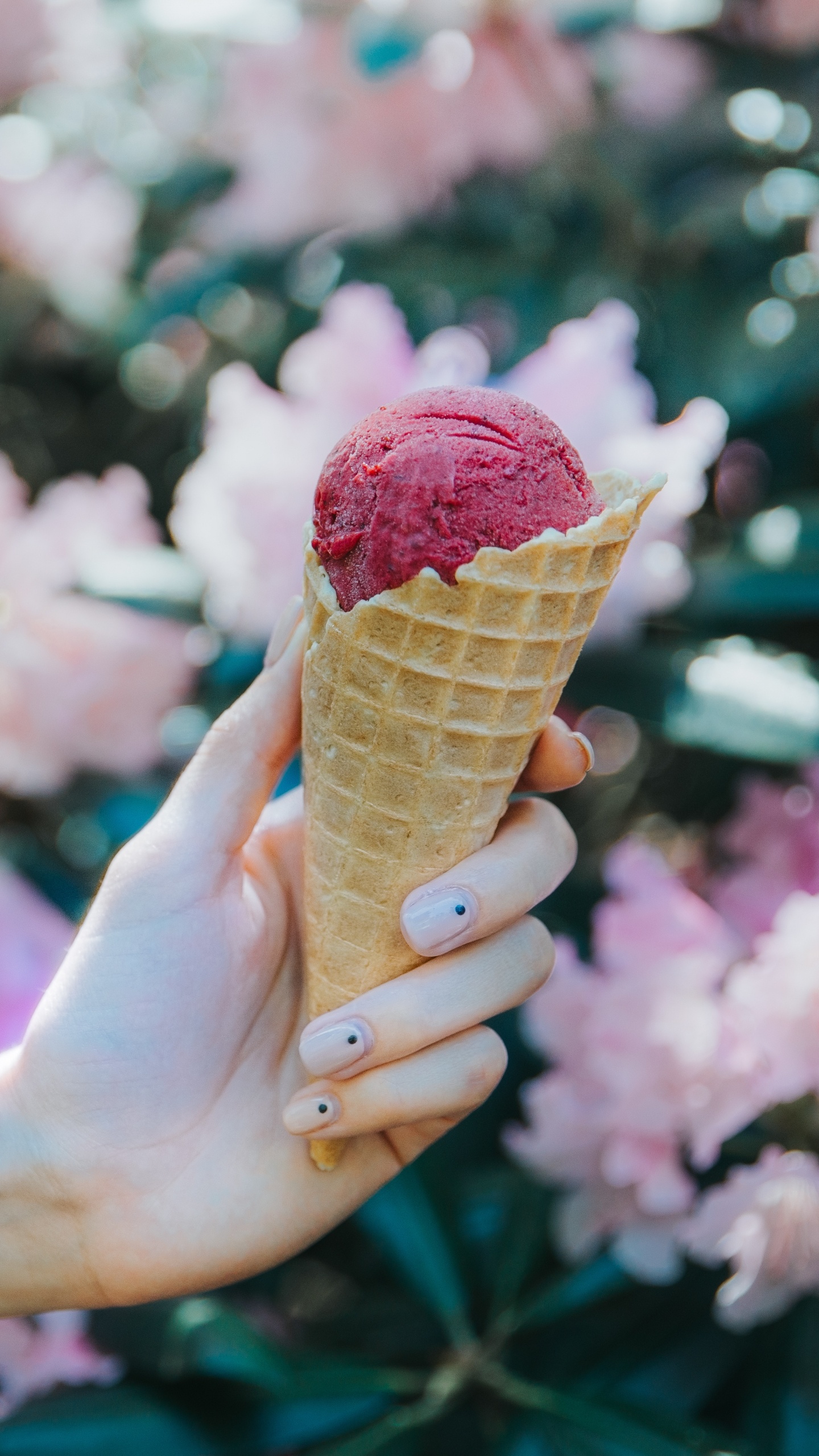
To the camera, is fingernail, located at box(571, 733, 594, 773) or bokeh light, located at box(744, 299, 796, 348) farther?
bokeh light, located at box(744, 299, 796, 348)

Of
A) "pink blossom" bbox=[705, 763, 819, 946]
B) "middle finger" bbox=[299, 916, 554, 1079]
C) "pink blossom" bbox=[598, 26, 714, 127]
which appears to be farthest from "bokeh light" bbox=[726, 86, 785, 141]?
"middle finger" bbox=[299, 916, 554, 1079]

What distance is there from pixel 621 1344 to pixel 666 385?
2.67 feet

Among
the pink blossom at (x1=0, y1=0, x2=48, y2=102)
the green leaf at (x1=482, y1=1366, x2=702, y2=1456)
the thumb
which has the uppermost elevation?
the pink blossom at (x1=0, y1=0, x2=48, y2=102)

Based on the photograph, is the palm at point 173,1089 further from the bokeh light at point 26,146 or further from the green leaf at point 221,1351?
the bokeh light at point 26,146

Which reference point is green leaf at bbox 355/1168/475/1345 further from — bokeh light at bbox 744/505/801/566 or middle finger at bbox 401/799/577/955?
bokeh light at bbox 744/505/801/566

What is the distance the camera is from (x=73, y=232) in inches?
53.4

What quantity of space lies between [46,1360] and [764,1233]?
0.56 m

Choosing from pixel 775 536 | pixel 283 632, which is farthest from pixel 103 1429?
pixel 775 536

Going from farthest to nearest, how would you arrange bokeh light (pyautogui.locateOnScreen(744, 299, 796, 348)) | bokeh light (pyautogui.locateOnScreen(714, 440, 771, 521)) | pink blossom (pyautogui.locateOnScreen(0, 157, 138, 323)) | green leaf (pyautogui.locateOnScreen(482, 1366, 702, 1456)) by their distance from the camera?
pink blossom (pyautogui.locateOnScreen(0, 157, 138, 323)) < bokeh light (pyautogui.locateOnScreen(714, 440, 771, 521)) < bokeh light (pyautogui.locateOnScreen(744, 299, 796, 348)) < green leaf (pyautogui.locateOnScreen(482, 1366, 702, 1456))

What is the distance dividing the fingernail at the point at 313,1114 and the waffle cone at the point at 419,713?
5 cm

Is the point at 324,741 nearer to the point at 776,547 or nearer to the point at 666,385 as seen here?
the point at 776,547

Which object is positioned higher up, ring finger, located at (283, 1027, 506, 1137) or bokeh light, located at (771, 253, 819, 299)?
bokeh light, located at (771, 253, 819, 299)

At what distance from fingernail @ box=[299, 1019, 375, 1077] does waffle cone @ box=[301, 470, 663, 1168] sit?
0.14 feet

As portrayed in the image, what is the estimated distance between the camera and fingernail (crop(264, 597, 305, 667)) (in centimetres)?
67
